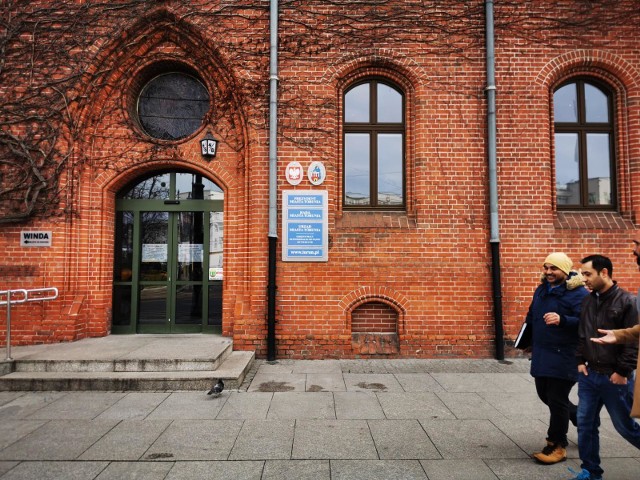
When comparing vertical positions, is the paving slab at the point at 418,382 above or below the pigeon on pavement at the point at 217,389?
below

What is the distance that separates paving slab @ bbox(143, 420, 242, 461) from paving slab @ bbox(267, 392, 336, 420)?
1.70 ft

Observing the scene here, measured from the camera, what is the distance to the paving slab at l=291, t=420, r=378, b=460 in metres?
3.74

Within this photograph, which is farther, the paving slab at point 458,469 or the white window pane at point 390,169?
the white window pane at point 390,169

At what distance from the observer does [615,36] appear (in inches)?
291

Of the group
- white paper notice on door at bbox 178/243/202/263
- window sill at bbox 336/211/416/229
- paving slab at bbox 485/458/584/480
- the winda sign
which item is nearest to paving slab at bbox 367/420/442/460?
paving slab at bbox 485/458/584/480

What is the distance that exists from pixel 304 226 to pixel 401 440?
389cm

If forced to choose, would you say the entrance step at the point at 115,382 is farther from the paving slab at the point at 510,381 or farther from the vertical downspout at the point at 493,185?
the vertical downspout at the point at 493,185

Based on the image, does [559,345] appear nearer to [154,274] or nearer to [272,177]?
[272,177]

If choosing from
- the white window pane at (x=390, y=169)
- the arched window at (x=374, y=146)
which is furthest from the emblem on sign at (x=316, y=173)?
the white window pane at (x=390, y=169)

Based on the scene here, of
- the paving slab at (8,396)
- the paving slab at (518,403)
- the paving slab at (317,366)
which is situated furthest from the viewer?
the paving slab at (317,366)

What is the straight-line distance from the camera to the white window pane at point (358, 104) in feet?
25.0

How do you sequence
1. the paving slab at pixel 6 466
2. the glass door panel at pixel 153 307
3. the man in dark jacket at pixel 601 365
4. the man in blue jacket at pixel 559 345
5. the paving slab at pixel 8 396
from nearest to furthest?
the man in dark jacket at pixel 601 365, the paving slab at pixel 6 466, the man in blue jacket at pixel 559 345, the paving slab at pixel 8 396, the glass door panel at pixel 153 307

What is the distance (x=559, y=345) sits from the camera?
3676 mm

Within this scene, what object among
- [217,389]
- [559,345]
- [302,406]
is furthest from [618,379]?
[217,389]
